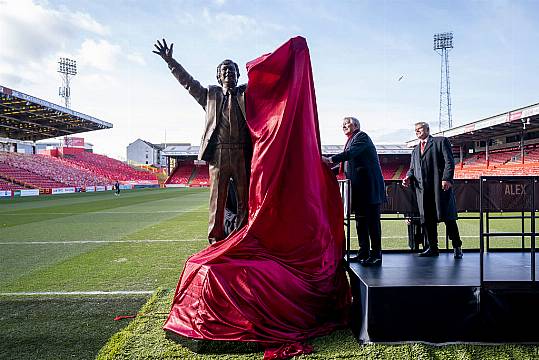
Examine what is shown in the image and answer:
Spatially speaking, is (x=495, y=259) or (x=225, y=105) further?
(x=495, y=259)

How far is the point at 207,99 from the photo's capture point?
3.54 m

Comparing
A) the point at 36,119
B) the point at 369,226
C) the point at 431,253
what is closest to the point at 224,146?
the point at 369,226

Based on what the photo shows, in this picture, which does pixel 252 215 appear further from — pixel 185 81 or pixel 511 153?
pixel 511 153

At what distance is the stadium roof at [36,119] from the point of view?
2647 centimetres

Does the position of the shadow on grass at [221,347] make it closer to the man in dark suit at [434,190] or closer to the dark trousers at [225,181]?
the dark trousers at [225,181]

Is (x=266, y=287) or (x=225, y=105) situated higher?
(x=225, y=105)

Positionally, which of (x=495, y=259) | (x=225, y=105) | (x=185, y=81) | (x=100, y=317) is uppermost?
(x=185, y=81)

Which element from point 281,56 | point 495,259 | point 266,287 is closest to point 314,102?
point 281,56

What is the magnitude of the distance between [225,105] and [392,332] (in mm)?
2373

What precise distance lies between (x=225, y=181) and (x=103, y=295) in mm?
2288

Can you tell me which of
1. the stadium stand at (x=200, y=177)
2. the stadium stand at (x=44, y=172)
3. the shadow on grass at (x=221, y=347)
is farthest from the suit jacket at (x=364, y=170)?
the stadium stand at (x=200, y=177)

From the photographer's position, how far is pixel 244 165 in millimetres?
3459

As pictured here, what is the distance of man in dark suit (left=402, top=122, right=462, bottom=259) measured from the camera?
14.2 feet

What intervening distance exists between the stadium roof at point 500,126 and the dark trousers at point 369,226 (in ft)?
69.2
